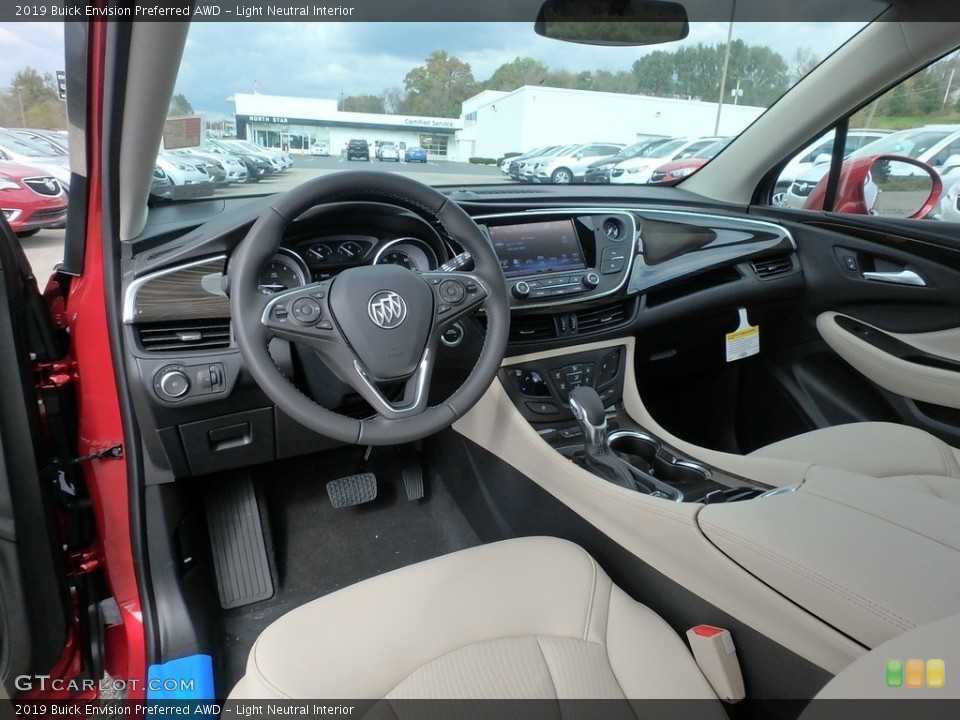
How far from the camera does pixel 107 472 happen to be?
1.54m

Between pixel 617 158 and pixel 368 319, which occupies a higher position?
pixel 617 158

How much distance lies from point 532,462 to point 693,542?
0.59 meters

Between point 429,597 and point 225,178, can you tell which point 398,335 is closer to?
point 429,597

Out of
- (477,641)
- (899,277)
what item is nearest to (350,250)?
(477,641)

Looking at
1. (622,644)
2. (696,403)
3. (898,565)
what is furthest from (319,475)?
(898,565)

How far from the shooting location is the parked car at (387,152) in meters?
1.73

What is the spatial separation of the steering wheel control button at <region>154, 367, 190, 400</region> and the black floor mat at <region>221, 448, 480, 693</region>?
2.47ft

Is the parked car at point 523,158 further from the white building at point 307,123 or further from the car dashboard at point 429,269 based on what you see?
the white building at point 307,123

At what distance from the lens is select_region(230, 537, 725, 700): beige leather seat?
104 cm

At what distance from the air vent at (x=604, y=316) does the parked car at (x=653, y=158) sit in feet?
2.32

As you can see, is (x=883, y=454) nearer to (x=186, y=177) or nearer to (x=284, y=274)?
(x=284, y=274)

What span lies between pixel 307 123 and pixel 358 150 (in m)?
0.15

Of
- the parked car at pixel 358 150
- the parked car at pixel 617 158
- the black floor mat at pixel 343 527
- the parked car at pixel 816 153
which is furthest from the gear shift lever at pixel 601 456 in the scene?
the parked car at pixel 816 153

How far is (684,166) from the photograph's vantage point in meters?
2.67
